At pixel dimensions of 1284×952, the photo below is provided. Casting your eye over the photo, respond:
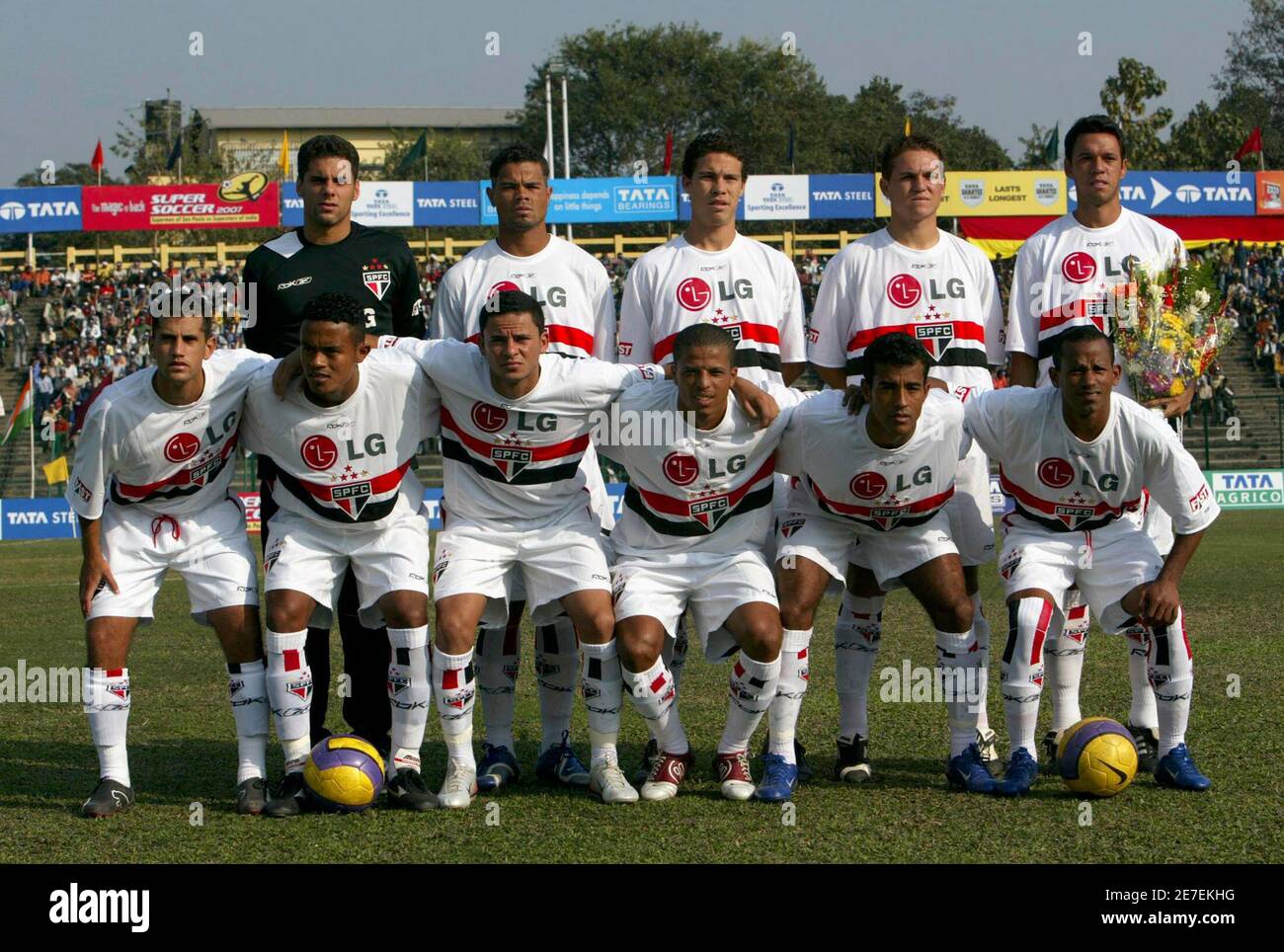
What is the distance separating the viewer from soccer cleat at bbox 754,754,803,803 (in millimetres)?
6105

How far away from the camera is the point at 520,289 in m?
6.99

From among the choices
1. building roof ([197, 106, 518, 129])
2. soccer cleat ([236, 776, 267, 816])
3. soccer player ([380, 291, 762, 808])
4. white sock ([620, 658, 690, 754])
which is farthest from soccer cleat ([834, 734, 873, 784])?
building roof ([197, 106, 518, 129])

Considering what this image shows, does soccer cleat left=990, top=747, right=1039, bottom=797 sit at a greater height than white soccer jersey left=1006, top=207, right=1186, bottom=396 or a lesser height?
lesser

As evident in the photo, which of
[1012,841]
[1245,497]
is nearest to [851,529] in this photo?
[1012,841]

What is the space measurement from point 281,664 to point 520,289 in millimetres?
2152

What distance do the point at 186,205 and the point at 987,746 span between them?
121 feet

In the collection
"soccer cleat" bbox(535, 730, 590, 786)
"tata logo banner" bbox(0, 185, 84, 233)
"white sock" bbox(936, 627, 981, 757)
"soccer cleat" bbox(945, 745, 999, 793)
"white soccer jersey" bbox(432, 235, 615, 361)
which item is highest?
"tata logo banner" bbox(0, 185, 84, 233)

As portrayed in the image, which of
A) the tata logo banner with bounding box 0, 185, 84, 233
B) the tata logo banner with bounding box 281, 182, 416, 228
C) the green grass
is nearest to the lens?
the green grass

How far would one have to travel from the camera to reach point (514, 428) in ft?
21.3

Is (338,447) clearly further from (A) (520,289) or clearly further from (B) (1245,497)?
(B) (1245,497)

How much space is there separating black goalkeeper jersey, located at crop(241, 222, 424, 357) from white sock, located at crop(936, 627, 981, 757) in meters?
3.12

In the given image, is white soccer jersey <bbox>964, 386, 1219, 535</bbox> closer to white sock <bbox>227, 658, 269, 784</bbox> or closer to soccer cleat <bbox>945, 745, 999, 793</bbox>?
soccer cleat <bbox>945, 745, 999, 793</bbox>

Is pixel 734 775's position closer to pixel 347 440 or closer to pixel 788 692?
pixel 788 692
